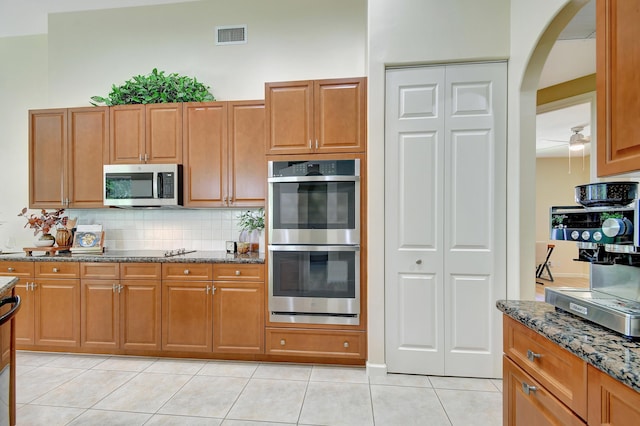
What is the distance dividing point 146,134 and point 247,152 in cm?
104

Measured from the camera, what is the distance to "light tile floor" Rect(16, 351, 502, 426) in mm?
2000

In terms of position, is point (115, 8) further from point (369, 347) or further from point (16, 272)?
point (369, 347)

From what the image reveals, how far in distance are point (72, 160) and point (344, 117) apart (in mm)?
2776

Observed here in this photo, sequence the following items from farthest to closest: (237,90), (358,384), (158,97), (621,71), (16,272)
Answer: (237,90)
(158,97)
(16,272)
(358,384)
(621,71)

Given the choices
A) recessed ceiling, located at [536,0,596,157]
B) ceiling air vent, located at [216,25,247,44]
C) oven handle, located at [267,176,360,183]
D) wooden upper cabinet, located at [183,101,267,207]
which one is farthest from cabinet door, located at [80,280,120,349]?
recessed ceiling, located at [536,0,596,157]

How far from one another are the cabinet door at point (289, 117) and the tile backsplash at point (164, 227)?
1.04 meters

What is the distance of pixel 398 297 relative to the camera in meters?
2.52

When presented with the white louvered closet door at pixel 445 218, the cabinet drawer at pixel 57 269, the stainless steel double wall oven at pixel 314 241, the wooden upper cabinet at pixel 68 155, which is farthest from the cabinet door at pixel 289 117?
the cabinet drawer at pixel 57 269

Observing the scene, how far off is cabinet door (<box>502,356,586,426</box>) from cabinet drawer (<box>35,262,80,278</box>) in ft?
11.1

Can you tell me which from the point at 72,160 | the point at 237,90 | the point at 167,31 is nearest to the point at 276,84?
the point at 237,90

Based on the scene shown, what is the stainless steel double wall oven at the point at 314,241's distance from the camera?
8.57 feet

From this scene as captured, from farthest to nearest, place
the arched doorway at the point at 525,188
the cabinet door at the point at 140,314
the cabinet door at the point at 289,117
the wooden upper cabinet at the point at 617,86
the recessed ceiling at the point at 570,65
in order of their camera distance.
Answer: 1. the cabinet door at the point at 140,314
2. the cabinet door at the point at 289,117
3. the recessed ceiling at the point at 570,65
4. the arched doorway at the point at 525,188
5. the wooden upper cabinet at the point at 617,86

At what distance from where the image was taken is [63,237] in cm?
325

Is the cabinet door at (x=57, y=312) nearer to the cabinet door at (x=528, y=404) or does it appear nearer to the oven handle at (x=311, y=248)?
the oven handle at (x=311, y=248)
